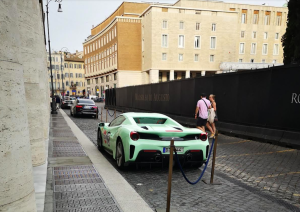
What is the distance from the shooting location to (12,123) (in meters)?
2.32

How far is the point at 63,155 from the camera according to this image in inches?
280

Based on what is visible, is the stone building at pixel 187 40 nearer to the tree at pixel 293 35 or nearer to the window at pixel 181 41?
the window at pixel 181 41

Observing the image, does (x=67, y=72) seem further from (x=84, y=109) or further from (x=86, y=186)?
(x=86, y=186)

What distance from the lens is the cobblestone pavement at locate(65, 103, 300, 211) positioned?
404cm

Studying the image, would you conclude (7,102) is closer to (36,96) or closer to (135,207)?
(135,207)

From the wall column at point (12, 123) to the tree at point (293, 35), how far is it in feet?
57.6

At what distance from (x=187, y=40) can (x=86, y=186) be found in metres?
52.3

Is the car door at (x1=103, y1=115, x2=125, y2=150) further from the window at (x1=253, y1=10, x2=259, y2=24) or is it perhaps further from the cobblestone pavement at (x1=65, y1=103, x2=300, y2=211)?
the window at (x1=253, y1=10, x2=259, y2=24)

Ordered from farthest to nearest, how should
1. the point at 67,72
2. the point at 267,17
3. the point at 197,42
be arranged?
the point at 67,72 → the point at 267,17 → the point at 197,42

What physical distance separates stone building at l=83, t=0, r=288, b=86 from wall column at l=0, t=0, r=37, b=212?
50.3 metres

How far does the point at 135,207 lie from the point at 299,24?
59.7 ft

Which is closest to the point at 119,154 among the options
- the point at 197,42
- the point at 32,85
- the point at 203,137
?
the point at 203,137

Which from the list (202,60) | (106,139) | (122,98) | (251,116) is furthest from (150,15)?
(106,139)

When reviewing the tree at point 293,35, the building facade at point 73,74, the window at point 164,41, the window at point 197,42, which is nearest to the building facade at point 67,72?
the building facade at point 73,74
